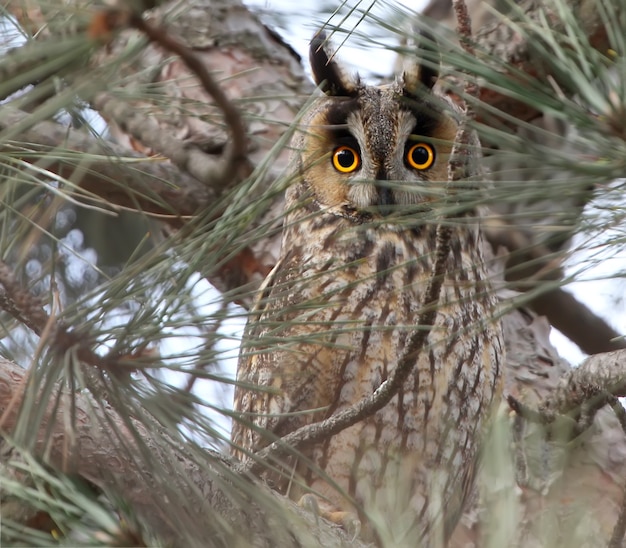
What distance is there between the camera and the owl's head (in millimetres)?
2002

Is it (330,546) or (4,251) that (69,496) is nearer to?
(4,251)

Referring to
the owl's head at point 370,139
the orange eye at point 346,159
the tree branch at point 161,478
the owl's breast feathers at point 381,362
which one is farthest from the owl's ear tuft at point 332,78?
the tree branch at point 161,478

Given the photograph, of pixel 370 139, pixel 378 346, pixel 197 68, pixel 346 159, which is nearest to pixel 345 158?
pixel 346 159

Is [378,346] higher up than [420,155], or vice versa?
[420,155]

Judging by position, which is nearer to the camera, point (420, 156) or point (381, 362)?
point (381, 362)

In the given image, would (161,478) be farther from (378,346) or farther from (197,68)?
(378,346)

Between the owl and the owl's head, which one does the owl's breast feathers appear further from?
the owl's head

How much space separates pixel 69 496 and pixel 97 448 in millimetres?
215

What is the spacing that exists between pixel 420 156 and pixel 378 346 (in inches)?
20.0

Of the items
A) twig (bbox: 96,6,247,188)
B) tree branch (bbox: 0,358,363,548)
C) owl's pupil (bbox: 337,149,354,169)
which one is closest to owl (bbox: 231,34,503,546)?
owl's pupil (bbox: 337,149,354,169)

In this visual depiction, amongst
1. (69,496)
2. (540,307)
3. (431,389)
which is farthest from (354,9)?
(540,307)

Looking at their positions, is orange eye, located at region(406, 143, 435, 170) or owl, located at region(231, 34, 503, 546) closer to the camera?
owl, located at region(231, 34, 503, 546)

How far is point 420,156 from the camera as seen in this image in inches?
83.1

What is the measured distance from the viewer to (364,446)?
6.50 feet
